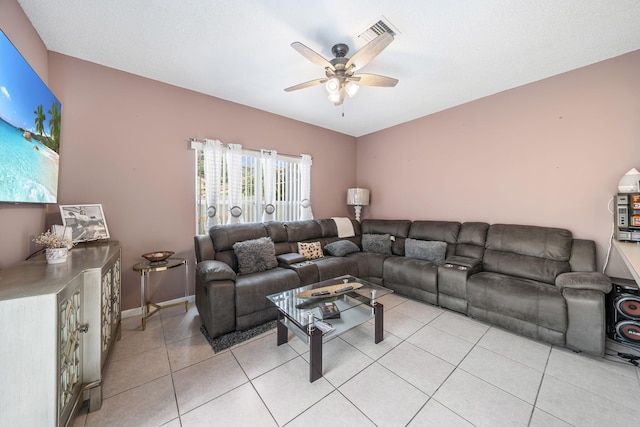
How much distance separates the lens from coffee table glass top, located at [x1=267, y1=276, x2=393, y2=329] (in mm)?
1906

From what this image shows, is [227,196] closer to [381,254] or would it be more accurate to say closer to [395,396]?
[381,254]

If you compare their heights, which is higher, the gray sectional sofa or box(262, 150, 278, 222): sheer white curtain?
A: box(262, 150, 278, 222): sheer white curtain

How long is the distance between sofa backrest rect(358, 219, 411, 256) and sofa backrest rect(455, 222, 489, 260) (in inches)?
31.6

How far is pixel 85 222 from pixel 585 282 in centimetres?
→ 464

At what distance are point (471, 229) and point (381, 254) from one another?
1.30m

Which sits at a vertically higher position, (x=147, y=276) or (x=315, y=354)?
(x=147, y=276)

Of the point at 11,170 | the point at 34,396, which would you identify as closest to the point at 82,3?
the point at 11,170

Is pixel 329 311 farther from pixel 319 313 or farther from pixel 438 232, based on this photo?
pixel 438 232

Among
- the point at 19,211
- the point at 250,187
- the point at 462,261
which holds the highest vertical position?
the point at 250,187

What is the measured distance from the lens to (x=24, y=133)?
4.79 feet

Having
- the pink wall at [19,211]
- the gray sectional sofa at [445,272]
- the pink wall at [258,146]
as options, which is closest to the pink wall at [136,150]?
the pink wall at [258,146]

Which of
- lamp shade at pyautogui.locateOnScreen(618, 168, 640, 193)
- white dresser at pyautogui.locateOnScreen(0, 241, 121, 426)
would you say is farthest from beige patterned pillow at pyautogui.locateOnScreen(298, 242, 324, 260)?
lamp shade at pyautogui.locateOnScreen(618, 168, 640, 193)

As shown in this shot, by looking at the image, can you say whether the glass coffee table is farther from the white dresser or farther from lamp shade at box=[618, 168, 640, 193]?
lamp shade at box=[618, 168, 640, 193]

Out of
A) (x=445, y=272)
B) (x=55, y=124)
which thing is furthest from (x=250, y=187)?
(x=445, y=272)
